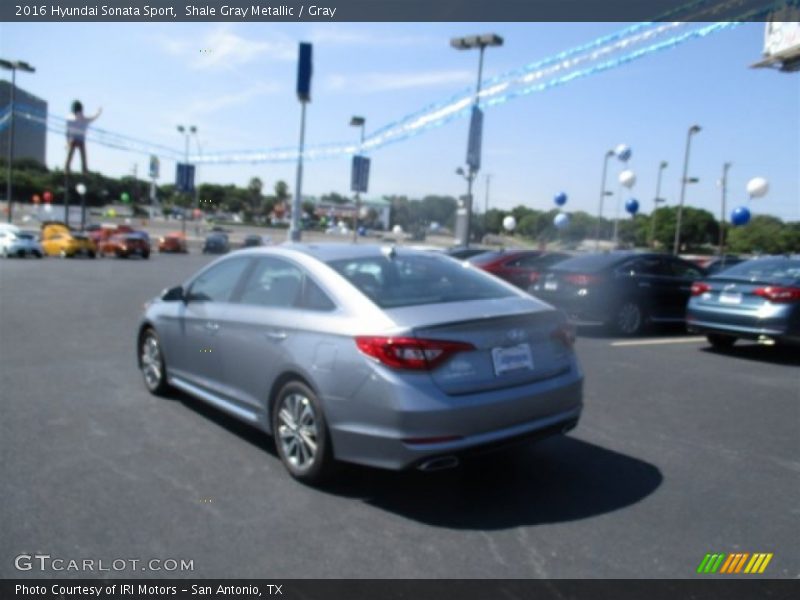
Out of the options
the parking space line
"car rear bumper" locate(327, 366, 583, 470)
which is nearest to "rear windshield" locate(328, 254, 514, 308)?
"car rear bumper" locate(327, 366, 583, 470)

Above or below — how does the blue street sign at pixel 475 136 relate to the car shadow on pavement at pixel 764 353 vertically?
above

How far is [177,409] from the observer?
572 cm

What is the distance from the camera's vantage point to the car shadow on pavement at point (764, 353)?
8.70 meters

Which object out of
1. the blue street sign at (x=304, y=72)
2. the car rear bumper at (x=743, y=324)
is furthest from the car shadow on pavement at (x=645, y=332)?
the blue street sign at (x=304, y=72)

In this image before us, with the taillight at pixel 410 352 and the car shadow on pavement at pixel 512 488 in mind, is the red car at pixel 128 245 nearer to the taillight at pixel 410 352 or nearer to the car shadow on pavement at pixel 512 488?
the car shadow on pavement at pixel 512 488

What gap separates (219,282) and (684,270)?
8.91m

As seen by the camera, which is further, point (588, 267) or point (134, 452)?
point (588, 267)

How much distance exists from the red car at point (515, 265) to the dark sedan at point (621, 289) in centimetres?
278

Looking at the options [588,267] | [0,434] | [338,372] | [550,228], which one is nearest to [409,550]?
[338,372]

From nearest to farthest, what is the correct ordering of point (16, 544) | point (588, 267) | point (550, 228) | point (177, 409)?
1. point (16, 544)
2. point (177, 409)
3. point (588, 267)
4. point (550, 228)

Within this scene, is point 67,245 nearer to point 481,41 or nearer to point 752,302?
point 481,41

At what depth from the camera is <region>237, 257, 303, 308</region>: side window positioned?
4.43m

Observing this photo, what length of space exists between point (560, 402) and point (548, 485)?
541mm

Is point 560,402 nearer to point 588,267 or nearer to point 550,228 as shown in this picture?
point 588,267
